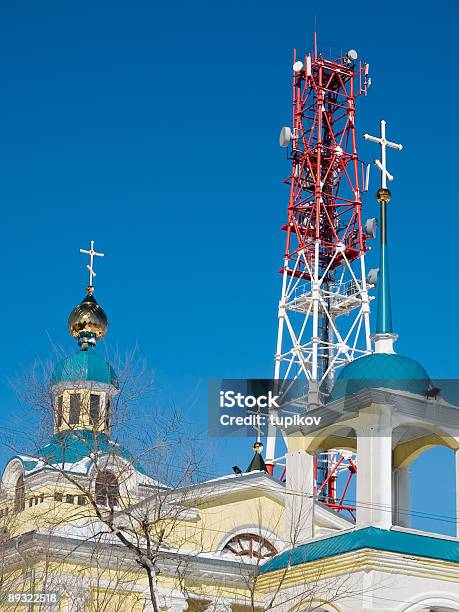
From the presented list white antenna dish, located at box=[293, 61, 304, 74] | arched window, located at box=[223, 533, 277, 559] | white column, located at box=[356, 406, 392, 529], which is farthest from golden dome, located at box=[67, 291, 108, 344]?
white column, located at box=[356, 406, 392, 529]

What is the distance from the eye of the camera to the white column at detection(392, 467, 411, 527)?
19000mm

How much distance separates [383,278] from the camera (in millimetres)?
19562

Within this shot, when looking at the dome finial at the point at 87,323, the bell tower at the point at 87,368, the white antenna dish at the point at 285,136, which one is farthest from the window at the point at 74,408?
the white antenna dish at the point at 285,136

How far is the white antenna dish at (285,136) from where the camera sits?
3459 centimetres

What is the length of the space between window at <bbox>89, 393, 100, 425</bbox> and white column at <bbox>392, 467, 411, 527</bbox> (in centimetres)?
479

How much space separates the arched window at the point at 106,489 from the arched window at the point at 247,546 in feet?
19.7

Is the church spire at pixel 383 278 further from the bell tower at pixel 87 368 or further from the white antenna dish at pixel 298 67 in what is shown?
the white antenna dish at pixel 298 67

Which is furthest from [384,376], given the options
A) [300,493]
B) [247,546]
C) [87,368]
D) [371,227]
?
[371,227]

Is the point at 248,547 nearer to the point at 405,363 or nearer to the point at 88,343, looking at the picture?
the point at 405,363

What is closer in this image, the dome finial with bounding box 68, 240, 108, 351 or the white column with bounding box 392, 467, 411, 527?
the white column with bounding box 392, 467, 411, 527

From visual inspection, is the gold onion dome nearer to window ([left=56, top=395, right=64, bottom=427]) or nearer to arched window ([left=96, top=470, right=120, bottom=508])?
window ([left=56, top=395, right=64, bottom=427])

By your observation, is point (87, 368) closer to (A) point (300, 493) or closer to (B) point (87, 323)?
(B) point (87, 323)

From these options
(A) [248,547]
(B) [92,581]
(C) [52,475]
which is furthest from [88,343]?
(B) [92,581]

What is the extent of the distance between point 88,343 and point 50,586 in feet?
35.3
